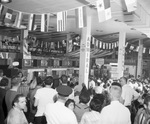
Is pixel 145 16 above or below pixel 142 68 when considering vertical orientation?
above

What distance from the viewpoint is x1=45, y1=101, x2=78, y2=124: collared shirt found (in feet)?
8.04

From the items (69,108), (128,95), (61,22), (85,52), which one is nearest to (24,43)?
(85,52)

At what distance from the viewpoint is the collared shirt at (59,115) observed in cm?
245

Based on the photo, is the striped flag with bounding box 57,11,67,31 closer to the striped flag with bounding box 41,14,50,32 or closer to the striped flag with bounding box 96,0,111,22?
A: the striped flag with bounding box 41,14,50,32

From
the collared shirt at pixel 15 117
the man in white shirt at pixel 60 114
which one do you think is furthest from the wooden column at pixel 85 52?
the man in white shirt at pixel 60 114

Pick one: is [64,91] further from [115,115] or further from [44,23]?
[44,23]

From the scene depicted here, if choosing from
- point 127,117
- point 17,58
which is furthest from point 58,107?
point 17,58

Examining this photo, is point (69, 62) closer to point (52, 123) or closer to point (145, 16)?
point (145, 16)

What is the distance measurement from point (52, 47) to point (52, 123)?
12.2 m

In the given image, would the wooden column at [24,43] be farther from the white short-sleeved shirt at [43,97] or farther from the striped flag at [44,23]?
the white short-sleeved shirt at [43,97]

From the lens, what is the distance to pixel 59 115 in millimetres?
2459

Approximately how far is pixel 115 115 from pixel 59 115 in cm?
79

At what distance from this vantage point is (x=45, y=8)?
22.8ft

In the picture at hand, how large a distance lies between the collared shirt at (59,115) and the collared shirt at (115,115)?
0.52 m
